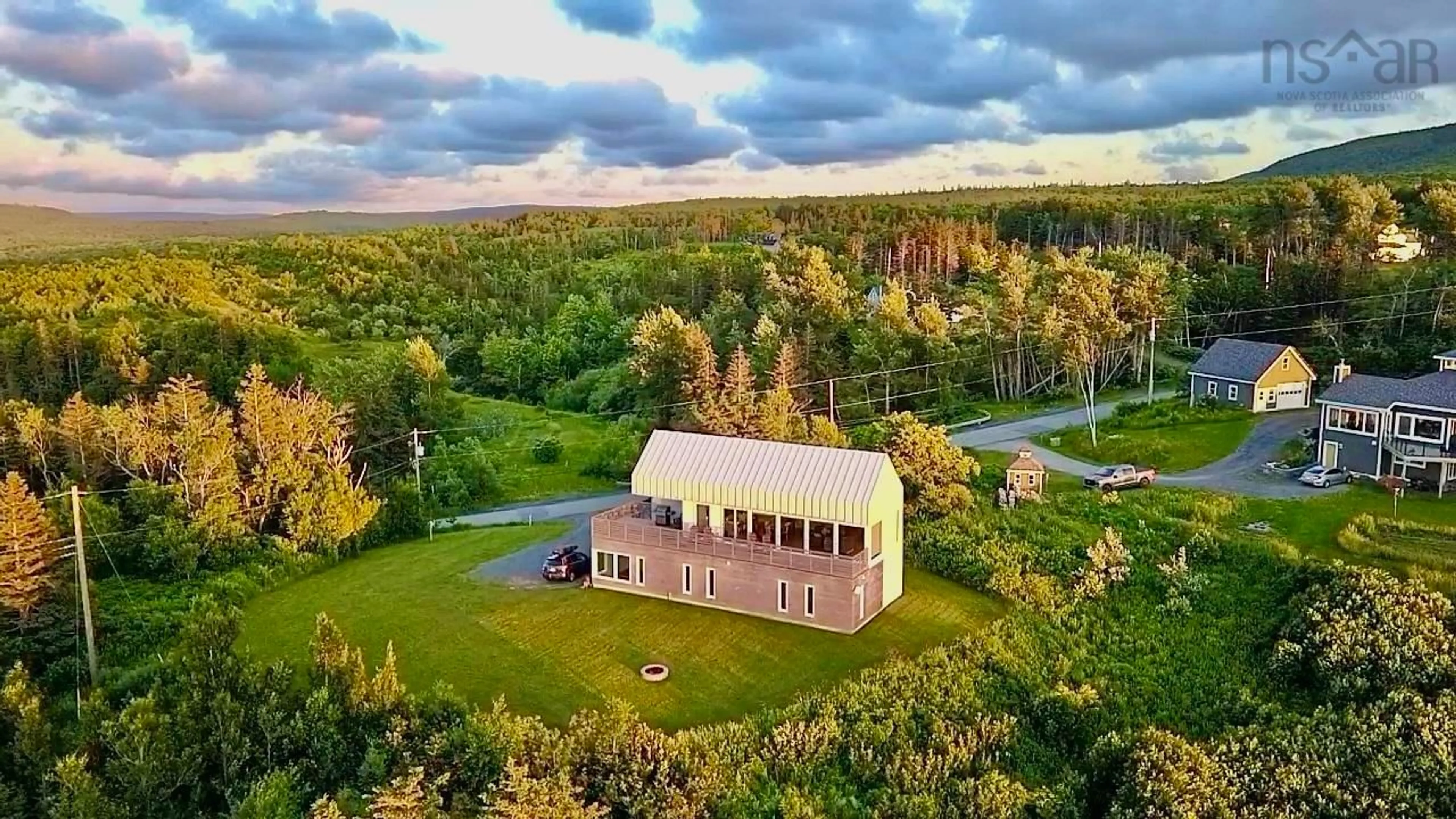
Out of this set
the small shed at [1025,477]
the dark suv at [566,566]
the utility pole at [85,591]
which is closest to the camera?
the utility pole at [85,591]

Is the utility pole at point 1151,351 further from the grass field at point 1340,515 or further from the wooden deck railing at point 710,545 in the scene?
the wooden deck railing at point 710,545

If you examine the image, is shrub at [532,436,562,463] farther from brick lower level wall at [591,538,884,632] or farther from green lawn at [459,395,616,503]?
brick lower level wall at [591,538,884,632]

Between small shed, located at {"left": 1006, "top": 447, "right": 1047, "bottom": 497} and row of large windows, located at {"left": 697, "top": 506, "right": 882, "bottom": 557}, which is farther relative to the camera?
small shed, located at {"left": 1006, "top": 447, "right": 1047, "bottom": 497}

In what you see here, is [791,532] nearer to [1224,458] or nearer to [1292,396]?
[1224,458]

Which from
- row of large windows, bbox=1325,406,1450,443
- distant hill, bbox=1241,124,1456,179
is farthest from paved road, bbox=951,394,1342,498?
distant hill, bbox=1241,124,1456,179

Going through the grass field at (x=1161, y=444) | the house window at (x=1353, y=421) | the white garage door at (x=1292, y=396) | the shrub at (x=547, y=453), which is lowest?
the shrub at (x=547, y=453)

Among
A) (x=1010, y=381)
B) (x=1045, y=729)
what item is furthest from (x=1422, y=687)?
(x=1010, y=381)

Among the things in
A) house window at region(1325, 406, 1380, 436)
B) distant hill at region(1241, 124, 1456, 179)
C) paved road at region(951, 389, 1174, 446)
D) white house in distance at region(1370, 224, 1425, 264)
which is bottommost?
paved road at region(951, 389, 1174, 446)

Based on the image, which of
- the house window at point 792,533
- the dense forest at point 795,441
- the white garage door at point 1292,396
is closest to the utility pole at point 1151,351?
the dense forest at point 795,441
